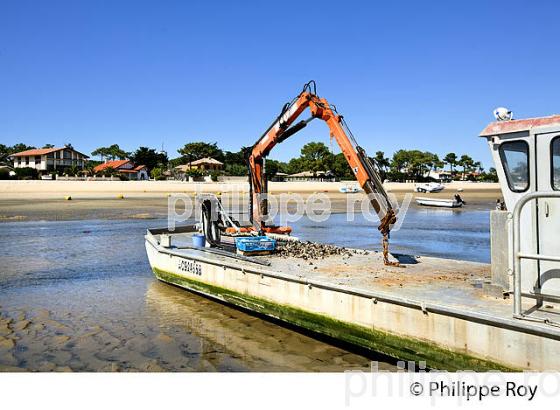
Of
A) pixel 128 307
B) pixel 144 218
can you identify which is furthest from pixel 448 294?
pixel 144 218

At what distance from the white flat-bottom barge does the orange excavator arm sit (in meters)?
1.35

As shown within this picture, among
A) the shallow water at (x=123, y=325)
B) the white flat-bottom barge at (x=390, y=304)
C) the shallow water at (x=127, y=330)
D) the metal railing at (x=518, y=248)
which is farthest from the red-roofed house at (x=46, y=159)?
the metal railing at (x=518, y=248)

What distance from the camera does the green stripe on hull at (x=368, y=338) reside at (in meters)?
6.07

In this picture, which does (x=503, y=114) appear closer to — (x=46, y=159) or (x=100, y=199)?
(x=100, y=199)

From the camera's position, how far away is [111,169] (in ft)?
284

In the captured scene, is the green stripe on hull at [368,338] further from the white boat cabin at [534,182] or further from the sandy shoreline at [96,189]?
the sandy shoreline at [96,189]

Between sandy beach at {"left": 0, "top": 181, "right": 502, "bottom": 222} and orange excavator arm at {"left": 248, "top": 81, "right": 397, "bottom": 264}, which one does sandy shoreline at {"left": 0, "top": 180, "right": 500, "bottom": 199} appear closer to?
sandy beach at {"left": 0, "top": 181, "right": 502, "bottom": 222}

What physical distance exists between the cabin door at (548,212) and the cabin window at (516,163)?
18 cm

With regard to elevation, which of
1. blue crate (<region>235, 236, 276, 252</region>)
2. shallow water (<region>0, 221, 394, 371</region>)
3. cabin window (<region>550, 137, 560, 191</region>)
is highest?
cabin window (<region>550, 137, 560, 191</region>)

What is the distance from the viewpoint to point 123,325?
29.7 ft

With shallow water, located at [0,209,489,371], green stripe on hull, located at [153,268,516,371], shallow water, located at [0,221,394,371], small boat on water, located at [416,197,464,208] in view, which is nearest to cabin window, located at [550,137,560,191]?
green stripe on hull, located at [153,268,516,371]

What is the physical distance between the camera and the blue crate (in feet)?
35.9

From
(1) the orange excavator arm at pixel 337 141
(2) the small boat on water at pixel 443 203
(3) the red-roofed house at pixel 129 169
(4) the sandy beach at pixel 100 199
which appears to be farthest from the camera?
(3) the red-roofed house at pixel 129 169

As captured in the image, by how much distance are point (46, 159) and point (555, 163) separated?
3584 inches
